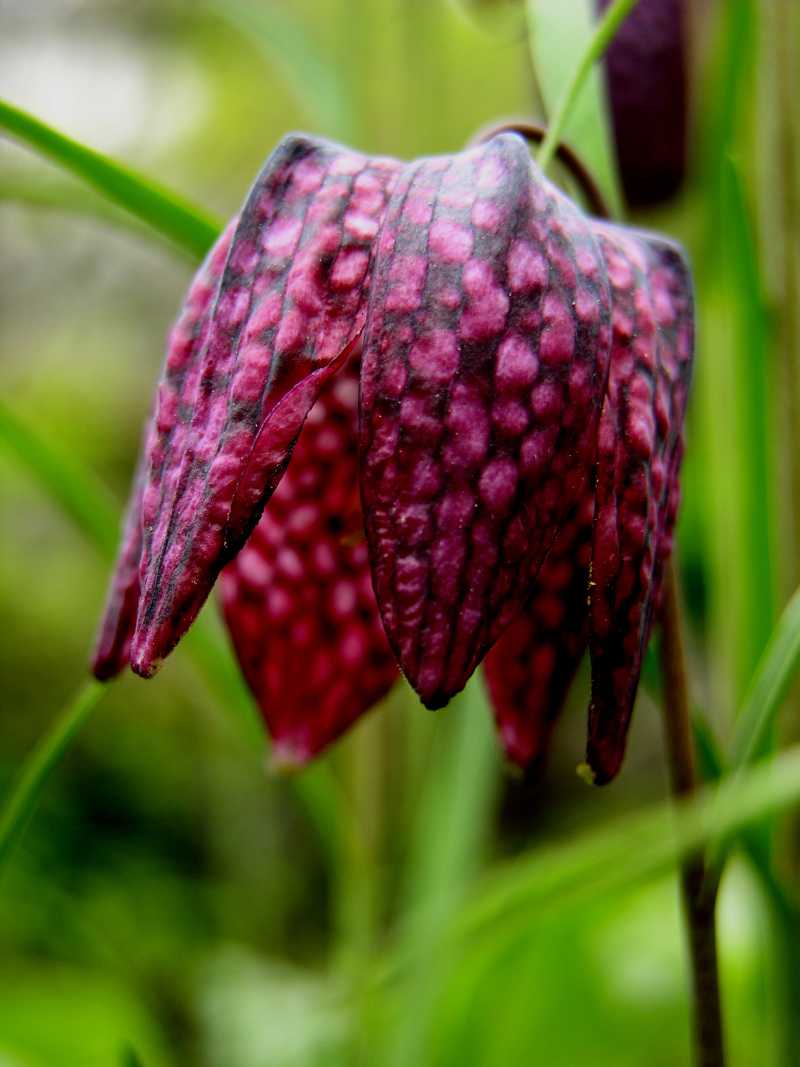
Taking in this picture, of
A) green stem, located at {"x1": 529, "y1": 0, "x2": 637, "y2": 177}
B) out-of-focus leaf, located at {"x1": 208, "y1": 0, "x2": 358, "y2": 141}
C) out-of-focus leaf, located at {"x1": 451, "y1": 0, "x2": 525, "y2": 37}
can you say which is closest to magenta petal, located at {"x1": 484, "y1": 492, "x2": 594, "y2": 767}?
green stem, located at {"x1": 529, "y1": 0, "x2": 637, "y2": 177}

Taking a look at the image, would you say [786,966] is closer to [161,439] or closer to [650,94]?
[161,439]

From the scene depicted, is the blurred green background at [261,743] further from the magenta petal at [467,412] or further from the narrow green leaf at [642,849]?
the magenta petal at [467,412]

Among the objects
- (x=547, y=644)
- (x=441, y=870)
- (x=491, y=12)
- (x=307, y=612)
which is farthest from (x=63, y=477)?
(x=491, y=12)

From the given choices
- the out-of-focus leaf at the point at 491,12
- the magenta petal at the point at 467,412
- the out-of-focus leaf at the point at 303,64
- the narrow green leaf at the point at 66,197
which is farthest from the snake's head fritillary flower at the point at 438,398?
the out-of-focus leaf at the point at 491,12

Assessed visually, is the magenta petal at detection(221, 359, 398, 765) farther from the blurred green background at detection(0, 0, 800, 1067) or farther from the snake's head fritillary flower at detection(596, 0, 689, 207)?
the snake's head fritillary flower at detection(596, 0, 689, 207)

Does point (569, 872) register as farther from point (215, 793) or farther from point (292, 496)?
point (215, 793)

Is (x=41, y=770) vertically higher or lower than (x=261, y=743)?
higher
